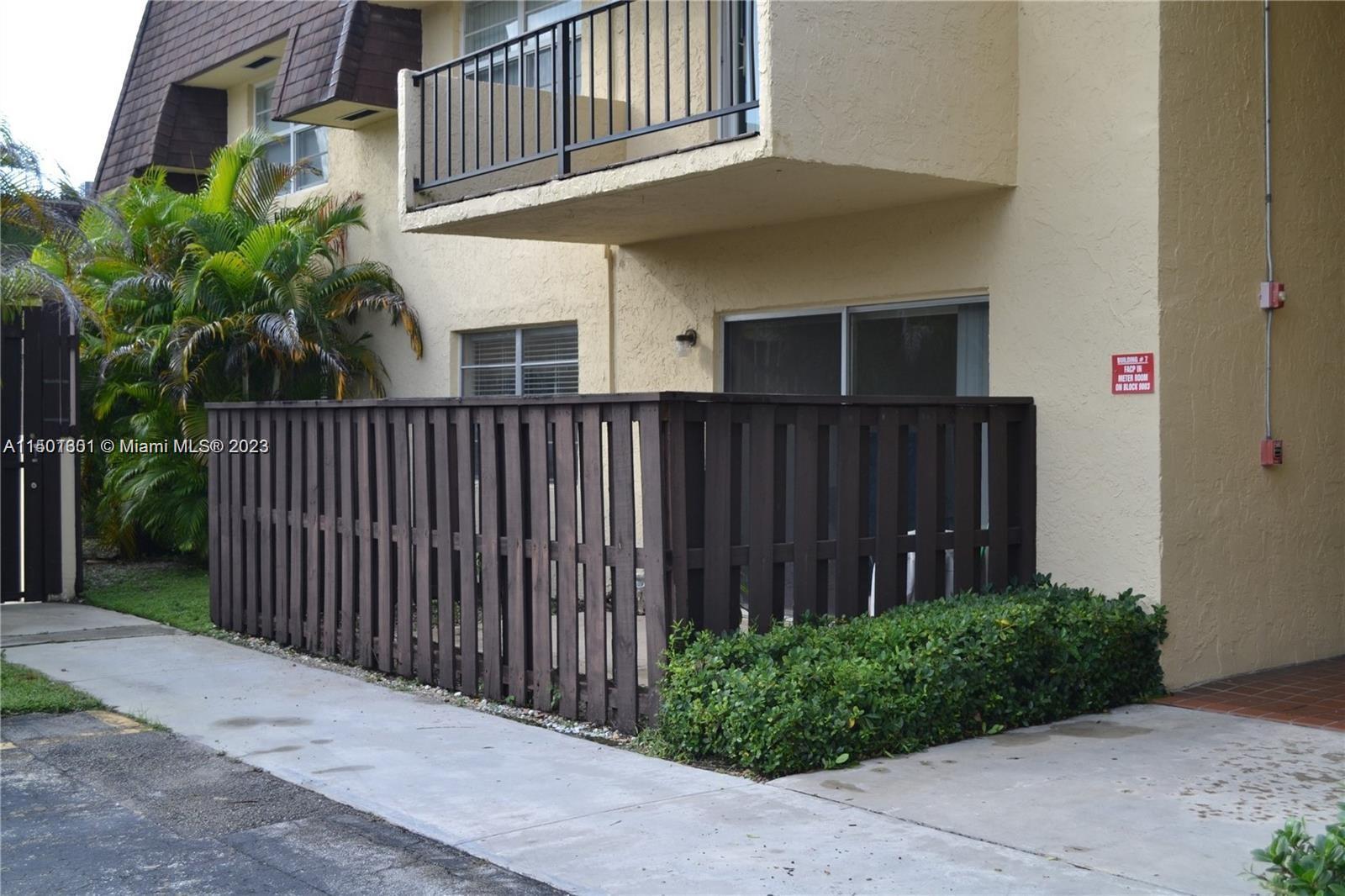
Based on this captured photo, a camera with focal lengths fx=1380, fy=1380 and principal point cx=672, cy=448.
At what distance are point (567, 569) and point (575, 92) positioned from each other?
11.8 feet

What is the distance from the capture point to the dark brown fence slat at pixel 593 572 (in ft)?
24.3

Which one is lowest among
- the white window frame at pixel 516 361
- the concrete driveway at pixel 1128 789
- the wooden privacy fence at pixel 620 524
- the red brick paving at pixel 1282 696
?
the concrete driveway at pixel 1128 789

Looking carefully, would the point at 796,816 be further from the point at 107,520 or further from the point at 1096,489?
the point at 107,520

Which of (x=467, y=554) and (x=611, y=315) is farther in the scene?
(x=611, y=315)

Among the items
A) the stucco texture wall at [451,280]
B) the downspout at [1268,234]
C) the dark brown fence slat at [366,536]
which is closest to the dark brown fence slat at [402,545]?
the dark brown fence slat at [366,536]

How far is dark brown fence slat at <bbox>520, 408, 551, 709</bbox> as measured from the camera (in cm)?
779

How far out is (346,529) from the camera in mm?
9523

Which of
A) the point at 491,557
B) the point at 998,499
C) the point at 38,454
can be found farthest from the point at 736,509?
the point at 38,454

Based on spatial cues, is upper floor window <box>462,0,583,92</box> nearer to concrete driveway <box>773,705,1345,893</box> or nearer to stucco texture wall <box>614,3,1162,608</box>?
stucco texture wall <box>614,3,1162,608</box>

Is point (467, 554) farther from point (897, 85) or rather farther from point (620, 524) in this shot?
point (897, 85)

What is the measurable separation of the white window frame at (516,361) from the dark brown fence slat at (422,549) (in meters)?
2.99

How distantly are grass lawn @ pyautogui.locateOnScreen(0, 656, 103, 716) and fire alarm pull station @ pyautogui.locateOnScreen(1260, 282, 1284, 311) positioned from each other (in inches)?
288

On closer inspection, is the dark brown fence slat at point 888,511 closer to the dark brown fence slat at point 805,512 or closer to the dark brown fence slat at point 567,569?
the dark brown fence slat at point 805,512

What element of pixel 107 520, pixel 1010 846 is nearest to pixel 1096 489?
pixel 1010 846
